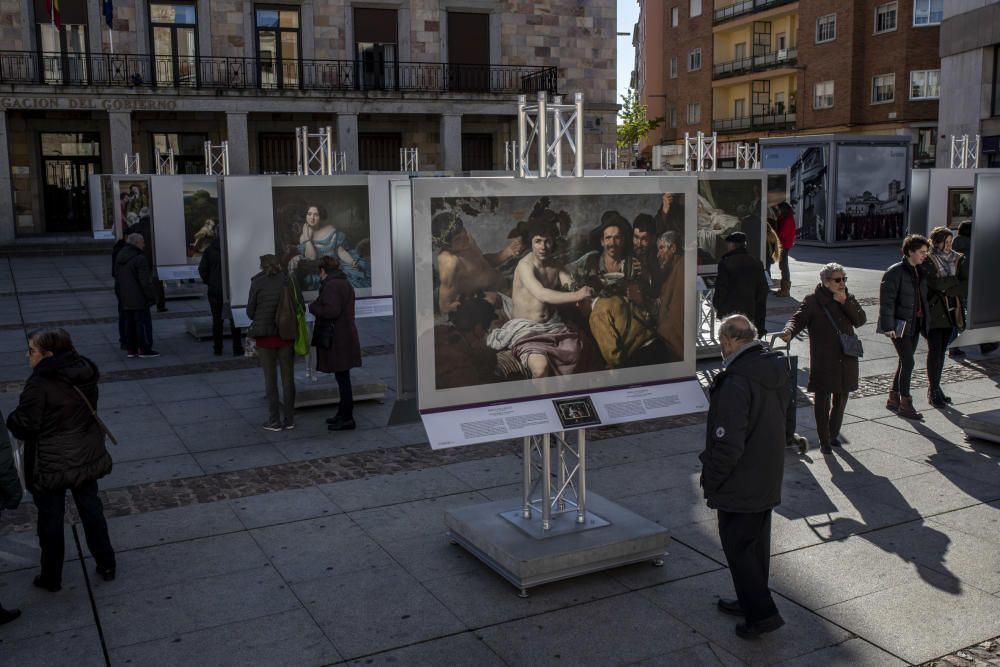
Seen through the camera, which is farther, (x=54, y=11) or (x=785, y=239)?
(x=54, y=11)

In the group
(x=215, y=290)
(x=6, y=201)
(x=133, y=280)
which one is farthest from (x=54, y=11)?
(x=215, y=290)

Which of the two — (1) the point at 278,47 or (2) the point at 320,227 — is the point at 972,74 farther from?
(2) the point at 320,227

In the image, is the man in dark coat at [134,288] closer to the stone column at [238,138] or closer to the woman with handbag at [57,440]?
the woman with handbag at [57,440]

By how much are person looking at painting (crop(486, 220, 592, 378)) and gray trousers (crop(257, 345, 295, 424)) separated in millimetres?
4552

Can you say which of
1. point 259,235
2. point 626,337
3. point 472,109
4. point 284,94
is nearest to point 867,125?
point 472,109

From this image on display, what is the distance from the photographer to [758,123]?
5453 cm

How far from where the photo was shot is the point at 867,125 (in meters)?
47.1

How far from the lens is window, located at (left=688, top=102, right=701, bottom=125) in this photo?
60556 mm

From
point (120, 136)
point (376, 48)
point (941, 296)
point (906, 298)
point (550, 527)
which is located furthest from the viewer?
point (376, 48)

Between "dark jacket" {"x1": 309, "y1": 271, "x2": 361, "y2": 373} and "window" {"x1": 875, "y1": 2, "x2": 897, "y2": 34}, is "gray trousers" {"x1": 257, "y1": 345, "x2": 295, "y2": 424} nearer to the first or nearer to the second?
"dark jacket" {"x1": 309, "y1": 271, "x2": 361, "y2": 373}

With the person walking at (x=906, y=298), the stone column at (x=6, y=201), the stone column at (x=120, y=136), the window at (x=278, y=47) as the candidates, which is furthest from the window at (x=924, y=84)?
the person walking at (x=906, y=298)

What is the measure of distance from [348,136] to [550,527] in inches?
1204

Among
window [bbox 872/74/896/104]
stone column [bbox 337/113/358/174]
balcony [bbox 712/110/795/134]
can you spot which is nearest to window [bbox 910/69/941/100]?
window [bbox 872/74/896/104]

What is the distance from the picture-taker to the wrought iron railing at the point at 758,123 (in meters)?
52.7
